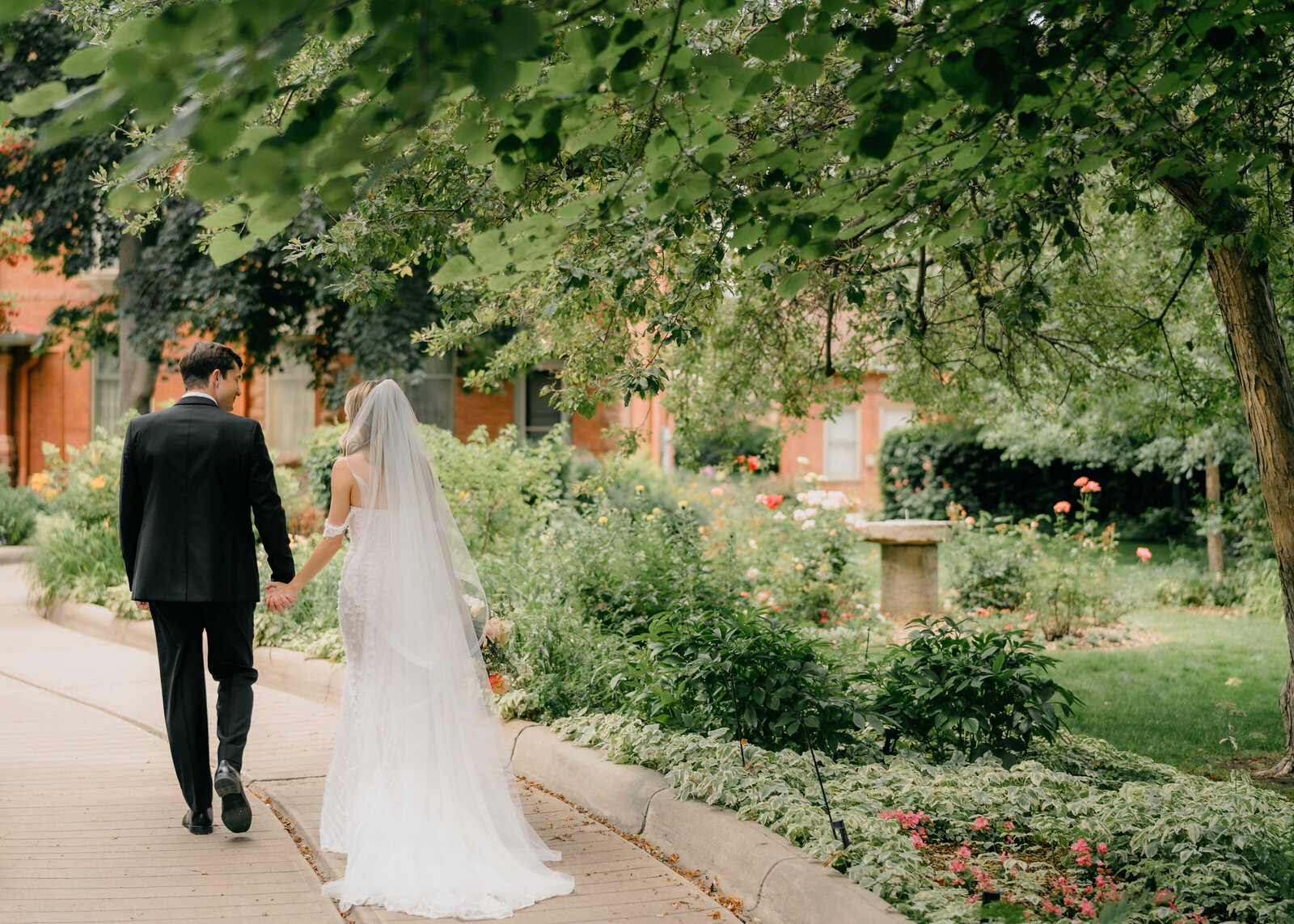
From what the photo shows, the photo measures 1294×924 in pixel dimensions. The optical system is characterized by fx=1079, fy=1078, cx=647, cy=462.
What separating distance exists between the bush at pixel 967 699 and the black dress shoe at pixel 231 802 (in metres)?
2.73

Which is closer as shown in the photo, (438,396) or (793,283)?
(793,283)

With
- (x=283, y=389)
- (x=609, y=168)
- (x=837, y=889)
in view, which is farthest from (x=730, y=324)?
(x=283, y=389)

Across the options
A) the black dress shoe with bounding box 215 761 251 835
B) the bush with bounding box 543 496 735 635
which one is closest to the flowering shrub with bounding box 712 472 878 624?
the bush with bounding box 543 496 735 635

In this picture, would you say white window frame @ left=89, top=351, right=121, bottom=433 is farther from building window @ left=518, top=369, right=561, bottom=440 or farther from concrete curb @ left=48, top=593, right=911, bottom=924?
concrete curb @ left=48, top=593, right=911, bottom=924

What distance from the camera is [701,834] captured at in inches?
166

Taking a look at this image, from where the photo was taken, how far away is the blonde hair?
4852mm

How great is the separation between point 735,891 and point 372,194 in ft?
10.9

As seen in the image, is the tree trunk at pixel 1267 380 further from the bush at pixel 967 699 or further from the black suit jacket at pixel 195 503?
the black suit jacket at pixel 195 503

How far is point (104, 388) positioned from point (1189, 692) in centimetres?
2156

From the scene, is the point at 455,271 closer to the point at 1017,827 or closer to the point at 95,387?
the point at 1017,827

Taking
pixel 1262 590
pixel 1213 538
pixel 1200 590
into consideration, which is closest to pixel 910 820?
pixel 1262 590

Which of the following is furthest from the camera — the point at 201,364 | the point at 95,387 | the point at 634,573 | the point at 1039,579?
the point at 95,387

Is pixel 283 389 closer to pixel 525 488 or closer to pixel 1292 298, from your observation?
pixel 525 488

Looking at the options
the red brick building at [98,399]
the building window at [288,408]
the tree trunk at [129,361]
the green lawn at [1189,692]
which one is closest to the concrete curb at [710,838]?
the green lawn at [1189,692]
